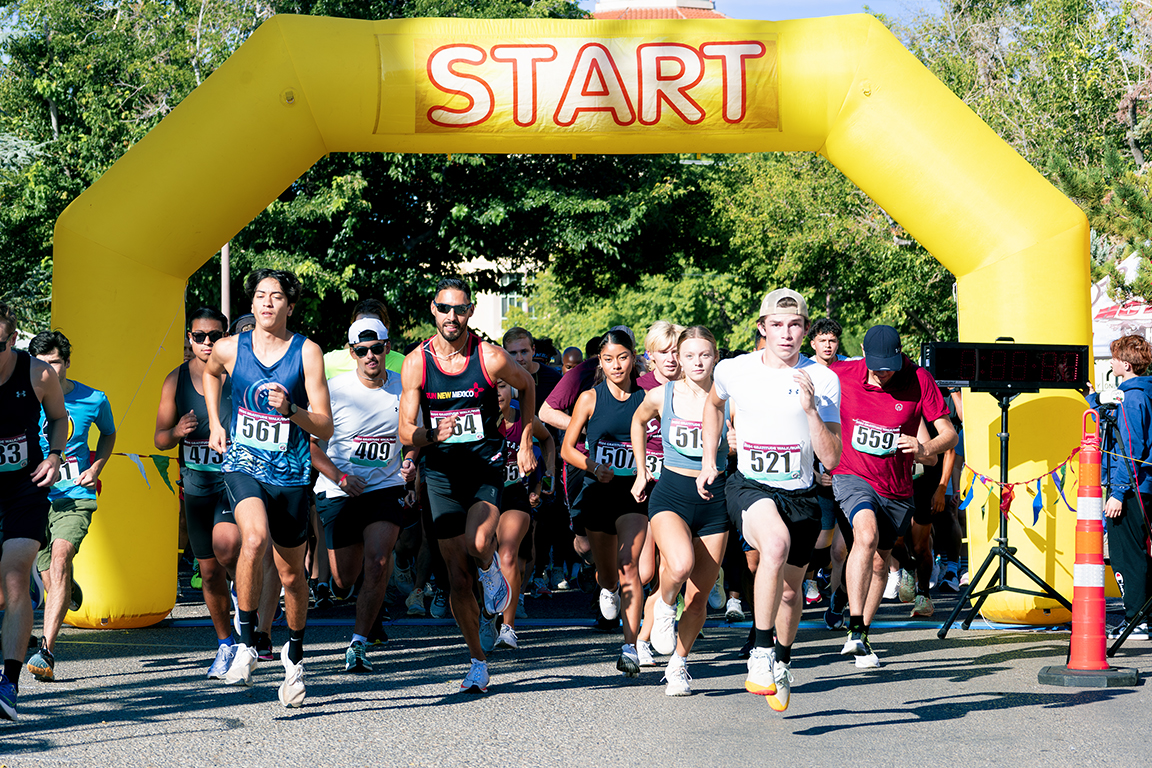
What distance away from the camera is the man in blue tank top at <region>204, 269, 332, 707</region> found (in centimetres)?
641

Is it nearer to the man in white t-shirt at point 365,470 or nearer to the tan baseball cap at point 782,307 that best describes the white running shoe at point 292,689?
the man in white t-shirt at point 365,470

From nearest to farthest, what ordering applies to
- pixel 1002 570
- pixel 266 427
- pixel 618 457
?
1. pixel 266 427
2. pixel 618 457
3. pixel 1002 570

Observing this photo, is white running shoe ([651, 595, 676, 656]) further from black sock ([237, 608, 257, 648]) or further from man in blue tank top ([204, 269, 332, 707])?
black sock ([237, 608, 257, 648])

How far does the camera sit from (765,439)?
6.25 m

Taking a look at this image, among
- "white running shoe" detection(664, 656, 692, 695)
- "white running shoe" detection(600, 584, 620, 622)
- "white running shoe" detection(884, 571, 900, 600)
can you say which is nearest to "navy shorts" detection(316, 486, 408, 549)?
"white running shoe" detection(600, 584, 620, 622)

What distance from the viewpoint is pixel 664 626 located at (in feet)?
22.2

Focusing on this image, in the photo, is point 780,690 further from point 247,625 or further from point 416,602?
point 416,602

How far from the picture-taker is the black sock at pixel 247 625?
6570 millimetres

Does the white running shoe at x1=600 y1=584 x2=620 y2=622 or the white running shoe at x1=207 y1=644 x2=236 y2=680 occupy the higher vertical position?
the white running shoe at x1=600 y1=584 x2=620 y2=622

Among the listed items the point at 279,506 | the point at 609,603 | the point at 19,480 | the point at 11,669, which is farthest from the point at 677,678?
the point at 19,480

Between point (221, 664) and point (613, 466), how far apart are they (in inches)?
98.4

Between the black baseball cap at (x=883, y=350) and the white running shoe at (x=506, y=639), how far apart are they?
109 inches

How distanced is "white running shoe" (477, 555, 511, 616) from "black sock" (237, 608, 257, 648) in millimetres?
1263

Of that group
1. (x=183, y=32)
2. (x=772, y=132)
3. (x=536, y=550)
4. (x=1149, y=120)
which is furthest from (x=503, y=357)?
(x=1149, y=120)
